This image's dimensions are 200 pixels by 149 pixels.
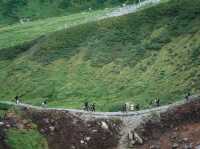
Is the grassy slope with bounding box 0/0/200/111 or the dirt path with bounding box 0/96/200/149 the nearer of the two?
the dirt path with bounding box 0/96/200/149

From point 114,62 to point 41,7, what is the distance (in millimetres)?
87296

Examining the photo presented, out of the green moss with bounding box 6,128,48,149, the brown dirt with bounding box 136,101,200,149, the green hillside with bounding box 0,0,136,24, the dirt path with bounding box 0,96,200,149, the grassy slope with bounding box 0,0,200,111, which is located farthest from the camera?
the green hillside with bounding box 0,0,136,24

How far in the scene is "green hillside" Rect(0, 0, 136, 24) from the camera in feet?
613

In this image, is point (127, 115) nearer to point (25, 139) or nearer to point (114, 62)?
point (25, 139)

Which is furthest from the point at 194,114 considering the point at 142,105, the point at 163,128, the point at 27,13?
the point at 27,13

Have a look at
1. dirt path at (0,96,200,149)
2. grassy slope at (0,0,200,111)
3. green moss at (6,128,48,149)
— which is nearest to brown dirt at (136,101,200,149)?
dirt path at (0,96,200,149)

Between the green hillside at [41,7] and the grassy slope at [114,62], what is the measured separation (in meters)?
59.5

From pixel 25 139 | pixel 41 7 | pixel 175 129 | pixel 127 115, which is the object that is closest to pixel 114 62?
pixel 127 115

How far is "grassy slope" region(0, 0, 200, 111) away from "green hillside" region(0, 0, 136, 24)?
2343 inches

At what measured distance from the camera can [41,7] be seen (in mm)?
191750

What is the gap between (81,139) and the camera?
75.8m

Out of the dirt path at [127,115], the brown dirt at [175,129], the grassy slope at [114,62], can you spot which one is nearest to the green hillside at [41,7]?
the grassy slope at [114,62]

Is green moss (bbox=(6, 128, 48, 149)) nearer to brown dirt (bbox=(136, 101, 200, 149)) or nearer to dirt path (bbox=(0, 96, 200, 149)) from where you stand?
dirt path (bbox=(0, 96, 200, 149))

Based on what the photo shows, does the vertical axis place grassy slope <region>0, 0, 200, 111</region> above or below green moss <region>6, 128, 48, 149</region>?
above
